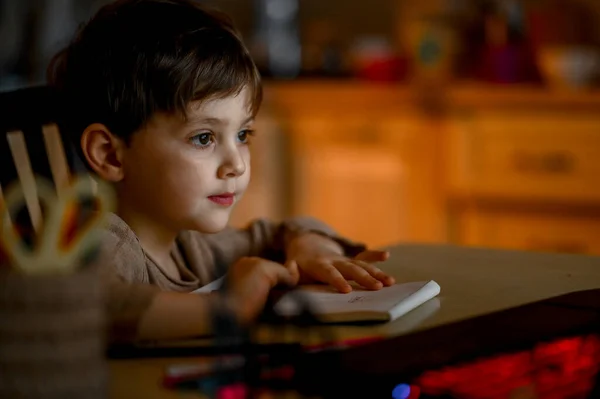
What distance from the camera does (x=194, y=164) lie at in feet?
3.95

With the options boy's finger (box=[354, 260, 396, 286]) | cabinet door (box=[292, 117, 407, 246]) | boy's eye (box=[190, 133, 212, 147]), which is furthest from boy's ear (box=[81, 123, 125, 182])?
cabinet door (box=[292, 117, 407, 246])

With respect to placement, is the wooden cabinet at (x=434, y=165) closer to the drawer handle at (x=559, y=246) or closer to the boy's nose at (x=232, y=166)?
the drawer handle at (x=559, y=246)

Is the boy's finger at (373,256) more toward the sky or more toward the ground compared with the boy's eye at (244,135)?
more toward the ground

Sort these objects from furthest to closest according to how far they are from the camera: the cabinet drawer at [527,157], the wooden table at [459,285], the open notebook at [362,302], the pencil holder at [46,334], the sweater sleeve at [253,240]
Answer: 1. the cabinet drawer at [527,157]
2. the sweater sleeve at [253,240]
3. the open notebook at [362,302]
4. the wooden table at [459,285]
5. the pencil holder at [46,334]

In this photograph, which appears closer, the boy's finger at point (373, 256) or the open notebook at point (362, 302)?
the open notebook at point (362, 302)

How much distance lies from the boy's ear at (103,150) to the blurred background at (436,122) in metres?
1.53

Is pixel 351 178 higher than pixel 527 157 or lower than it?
lower

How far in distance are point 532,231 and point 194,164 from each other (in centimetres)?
183

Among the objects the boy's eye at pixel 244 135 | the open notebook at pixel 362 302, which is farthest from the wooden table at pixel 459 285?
the boy's eye at pixel 244 135

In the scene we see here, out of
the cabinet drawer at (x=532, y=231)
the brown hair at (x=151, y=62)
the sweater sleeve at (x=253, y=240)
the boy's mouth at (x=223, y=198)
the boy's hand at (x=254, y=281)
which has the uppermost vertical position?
the brown hair at (x=151, y=62)

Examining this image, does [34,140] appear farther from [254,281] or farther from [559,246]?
[559,246]

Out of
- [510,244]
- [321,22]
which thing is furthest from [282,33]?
[510,244]

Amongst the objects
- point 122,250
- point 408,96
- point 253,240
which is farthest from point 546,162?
point 122,250

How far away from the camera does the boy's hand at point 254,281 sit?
959mm
